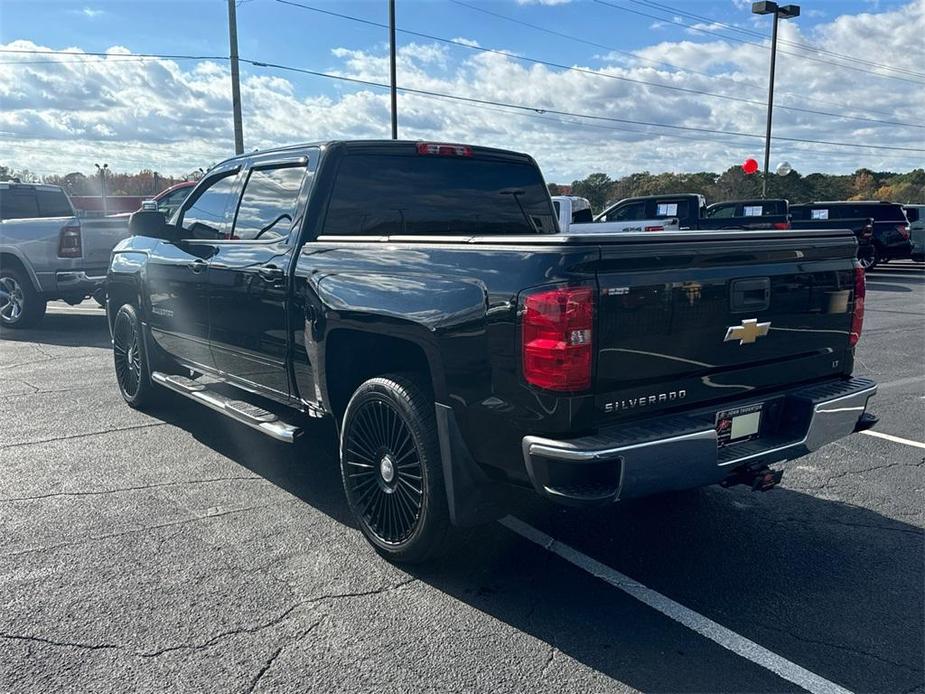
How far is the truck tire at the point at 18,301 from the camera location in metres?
11.4

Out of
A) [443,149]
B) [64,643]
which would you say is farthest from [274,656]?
[443,149]

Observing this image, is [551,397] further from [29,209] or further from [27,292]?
[29,209]

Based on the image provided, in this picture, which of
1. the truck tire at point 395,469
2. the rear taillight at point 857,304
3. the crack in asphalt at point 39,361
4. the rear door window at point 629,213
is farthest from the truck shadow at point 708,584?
the rear door window at point 629,213

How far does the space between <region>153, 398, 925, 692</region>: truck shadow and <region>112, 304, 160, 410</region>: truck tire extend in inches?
82.5

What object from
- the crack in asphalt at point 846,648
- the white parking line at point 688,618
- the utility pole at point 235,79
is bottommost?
the crack in asphalt at point 846,648

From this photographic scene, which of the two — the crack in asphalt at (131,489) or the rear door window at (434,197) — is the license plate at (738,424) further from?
the crack in asphalt at (131,489)

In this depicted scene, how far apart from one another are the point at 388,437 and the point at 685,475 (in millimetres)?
1427

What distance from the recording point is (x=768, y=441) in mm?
3709

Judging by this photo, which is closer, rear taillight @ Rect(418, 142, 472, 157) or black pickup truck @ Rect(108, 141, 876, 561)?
black pickup truck @ Rect(108, 141, 876, 561)

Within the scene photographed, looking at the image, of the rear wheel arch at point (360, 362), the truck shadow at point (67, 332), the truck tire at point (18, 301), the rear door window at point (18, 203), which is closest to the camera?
the rear wheel arch at point (360, 362)

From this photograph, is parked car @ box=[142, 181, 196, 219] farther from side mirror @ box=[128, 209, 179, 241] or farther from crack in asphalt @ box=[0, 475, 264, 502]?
crack in asphalt @ box=[0, 475, 264, 502]

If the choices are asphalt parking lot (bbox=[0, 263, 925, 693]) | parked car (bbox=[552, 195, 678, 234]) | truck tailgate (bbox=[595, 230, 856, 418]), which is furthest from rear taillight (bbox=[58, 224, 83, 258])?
truck tailgate (bbox=[595, 230, 856, 418])

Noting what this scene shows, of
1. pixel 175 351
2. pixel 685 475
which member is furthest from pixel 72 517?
pixel 685 475

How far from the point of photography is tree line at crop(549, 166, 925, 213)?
4622cm
